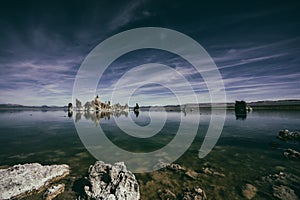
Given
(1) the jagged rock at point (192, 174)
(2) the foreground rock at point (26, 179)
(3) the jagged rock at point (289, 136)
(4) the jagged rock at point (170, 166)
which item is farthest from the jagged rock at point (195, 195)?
(3) the jagged rock at point (289, 136)

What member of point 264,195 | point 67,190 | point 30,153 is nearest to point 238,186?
point 264,195

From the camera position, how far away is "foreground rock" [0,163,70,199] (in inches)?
300

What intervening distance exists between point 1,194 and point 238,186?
1263 centimetres

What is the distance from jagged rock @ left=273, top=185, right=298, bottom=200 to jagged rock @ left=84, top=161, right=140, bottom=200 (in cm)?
744

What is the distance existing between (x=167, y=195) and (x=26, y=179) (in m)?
Answer: 7.99

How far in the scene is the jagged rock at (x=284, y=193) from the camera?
7750 mm

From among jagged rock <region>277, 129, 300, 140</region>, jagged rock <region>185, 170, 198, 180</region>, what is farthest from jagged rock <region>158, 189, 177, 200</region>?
jagged rock <region>277, 129, 300, 140</region>

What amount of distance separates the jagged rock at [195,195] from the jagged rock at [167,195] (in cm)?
60

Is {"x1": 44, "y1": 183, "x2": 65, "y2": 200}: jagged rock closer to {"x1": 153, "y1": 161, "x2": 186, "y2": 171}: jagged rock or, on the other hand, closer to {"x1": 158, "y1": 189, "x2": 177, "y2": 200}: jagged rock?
{"x1": 158, "y1": 189, "x2": 177, "y2": 200}: jagged rock

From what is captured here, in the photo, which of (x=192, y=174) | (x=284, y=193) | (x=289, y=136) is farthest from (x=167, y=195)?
(x=289, y=136)

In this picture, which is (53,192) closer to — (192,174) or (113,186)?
(113,186)

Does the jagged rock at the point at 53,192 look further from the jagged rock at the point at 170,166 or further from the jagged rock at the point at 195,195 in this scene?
the jagged rock at the point at 195,195

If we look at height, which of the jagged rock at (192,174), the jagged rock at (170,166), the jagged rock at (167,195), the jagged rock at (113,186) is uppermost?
the jagged rock at (113,186)

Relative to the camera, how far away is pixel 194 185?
9.10 m
